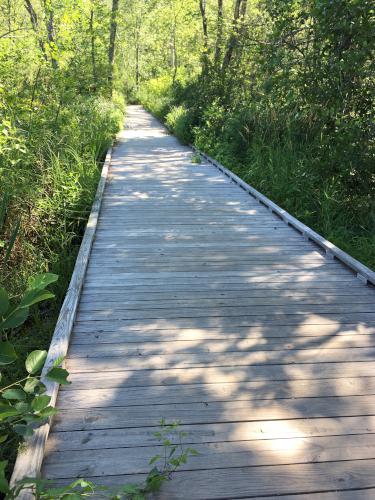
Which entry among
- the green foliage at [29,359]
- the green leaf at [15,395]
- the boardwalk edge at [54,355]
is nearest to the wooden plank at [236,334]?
the boardwalk edge at [54,355]

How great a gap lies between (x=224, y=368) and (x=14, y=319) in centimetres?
151

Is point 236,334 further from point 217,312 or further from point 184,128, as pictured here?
point 184,128

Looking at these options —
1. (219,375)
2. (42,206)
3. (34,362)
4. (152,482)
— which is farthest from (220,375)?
(42,206)

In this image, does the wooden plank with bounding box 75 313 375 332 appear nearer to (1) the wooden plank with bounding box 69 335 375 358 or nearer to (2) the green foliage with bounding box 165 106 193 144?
(1) the wooden plank with bounding box 69 335 375 358

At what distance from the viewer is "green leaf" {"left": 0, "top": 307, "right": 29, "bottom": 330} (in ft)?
5.57

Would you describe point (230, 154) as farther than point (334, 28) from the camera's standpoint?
Yes

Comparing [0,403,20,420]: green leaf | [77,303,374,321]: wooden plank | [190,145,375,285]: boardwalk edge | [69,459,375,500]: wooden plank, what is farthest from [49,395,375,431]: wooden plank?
[190,145,375,285]: boardwalk edge

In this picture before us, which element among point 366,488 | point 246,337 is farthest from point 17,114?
point 366,488

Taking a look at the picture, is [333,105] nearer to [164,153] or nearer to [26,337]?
[26,337]

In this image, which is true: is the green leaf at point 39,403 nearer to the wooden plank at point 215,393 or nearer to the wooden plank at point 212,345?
the wooden plank at point 215,393

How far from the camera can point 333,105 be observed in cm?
635

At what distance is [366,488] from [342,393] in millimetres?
677

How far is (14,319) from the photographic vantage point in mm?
1715

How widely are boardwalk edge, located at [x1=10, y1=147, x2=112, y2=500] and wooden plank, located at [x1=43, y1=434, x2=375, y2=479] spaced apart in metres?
0.10
